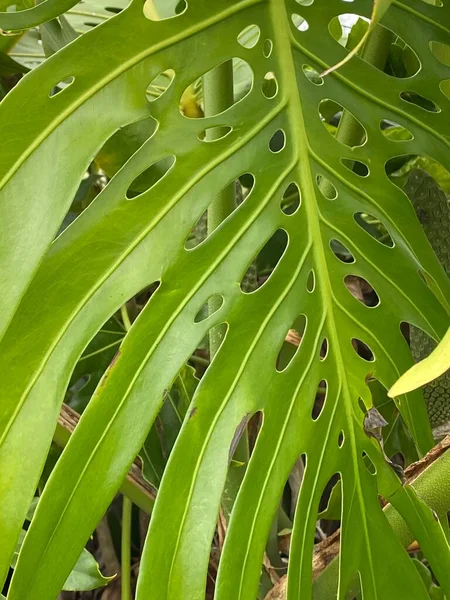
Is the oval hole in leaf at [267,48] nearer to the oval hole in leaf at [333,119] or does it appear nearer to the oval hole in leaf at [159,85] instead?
the oval hole in leaf at [333,119]

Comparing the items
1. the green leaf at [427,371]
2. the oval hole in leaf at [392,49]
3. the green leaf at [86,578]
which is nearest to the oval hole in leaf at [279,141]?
the oval hole in leaf at [392,49]

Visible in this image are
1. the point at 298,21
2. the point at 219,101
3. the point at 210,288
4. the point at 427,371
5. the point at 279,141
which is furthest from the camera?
the point at 298,21

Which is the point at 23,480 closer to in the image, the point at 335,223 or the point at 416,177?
the point at 335,223

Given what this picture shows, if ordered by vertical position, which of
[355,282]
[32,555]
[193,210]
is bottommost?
[355,282]

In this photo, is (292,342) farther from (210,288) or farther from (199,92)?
(199,92)

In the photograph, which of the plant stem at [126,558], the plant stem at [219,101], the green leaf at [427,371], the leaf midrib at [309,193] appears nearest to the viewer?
the green leaf at [427,371]

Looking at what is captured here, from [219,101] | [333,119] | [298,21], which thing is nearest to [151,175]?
[219,101]

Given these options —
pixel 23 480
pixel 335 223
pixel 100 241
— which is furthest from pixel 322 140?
pixel 23 480
